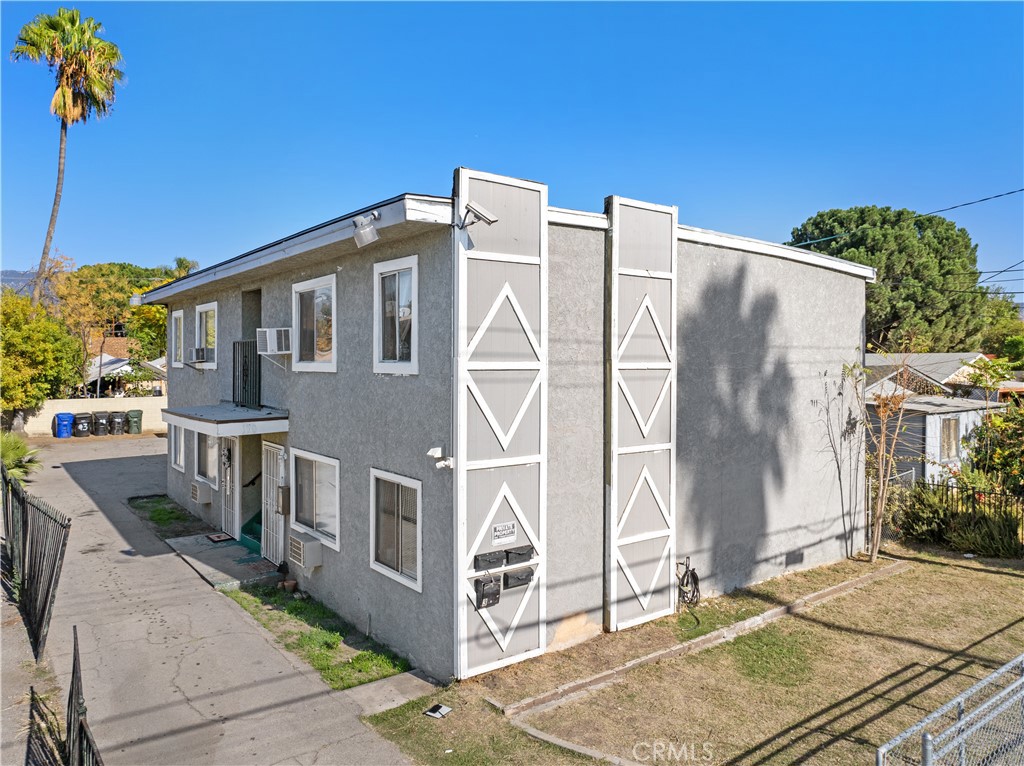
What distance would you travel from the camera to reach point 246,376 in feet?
38.5

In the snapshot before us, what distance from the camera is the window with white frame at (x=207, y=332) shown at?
44.6 ft

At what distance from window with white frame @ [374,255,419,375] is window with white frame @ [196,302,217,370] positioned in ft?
23.6

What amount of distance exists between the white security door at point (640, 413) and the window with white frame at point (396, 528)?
2303 millimetres

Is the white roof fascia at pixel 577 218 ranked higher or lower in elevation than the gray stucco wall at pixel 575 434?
higher

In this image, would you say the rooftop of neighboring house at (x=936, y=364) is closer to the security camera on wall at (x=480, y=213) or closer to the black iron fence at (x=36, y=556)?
the security camera on wall at (x=480, y=213)

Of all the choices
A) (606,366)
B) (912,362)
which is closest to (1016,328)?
(912,362)

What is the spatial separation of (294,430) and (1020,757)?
9.14 meters

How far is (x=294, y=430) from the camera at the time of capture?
33.0ft

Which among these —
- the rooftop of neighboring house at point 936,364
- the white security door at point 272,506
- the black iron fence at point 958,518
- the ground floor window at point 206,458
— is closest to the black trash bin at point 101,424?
the ground floor window at point 206,458

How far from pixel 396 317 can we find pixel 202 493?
851 centimetres

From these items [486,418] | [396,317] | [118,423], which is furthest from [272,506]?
[118,423]

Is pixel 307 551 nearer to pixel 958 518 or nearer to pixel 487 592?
pixel 487 592

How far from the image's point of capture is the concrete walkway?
5668mm

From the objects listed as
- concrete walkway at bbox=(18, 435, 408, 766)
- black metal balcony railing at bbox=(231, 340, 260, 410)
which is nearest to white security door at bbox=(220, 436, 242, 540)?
black metal balcony railing at bbox=(231, 340, 260, 410)
